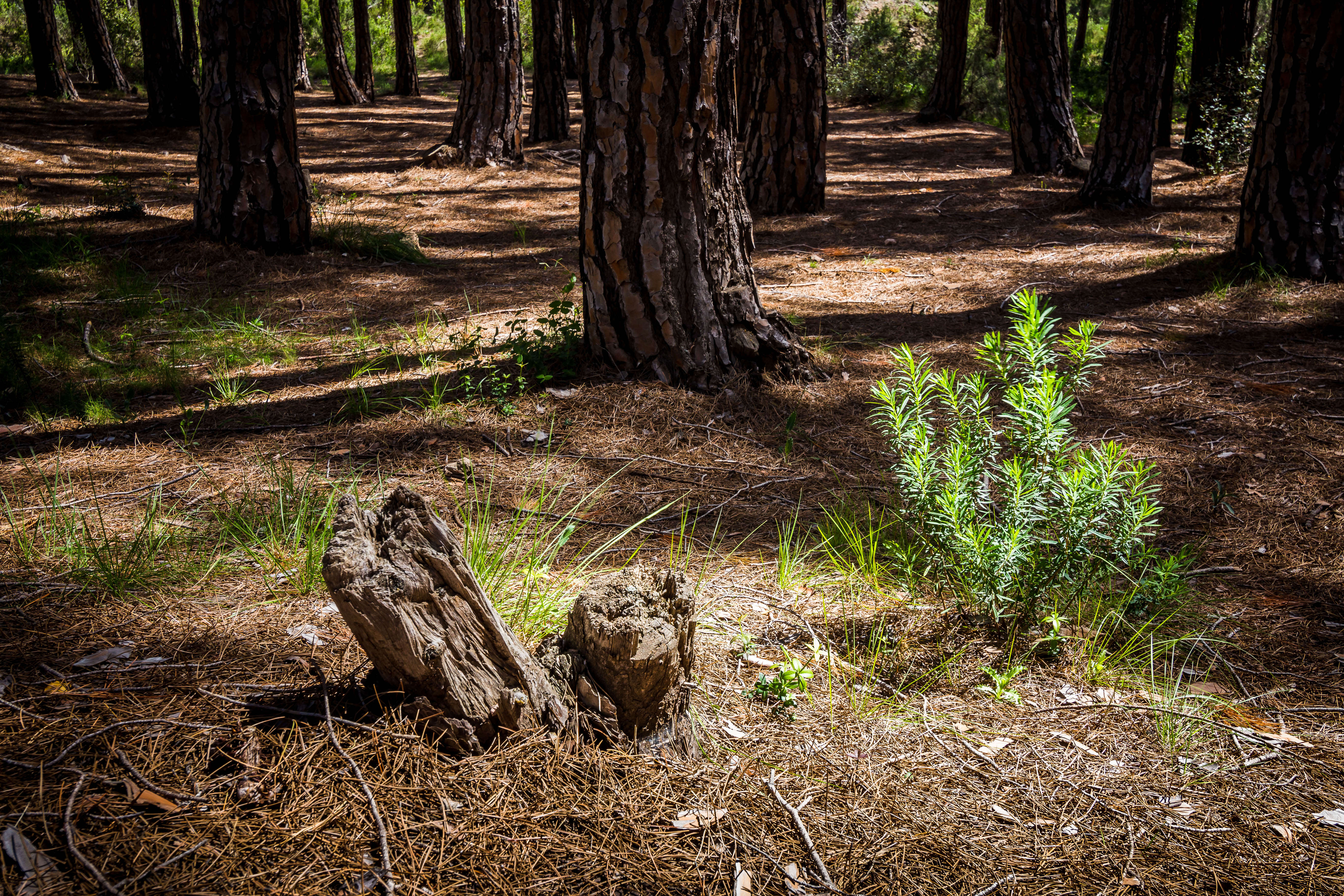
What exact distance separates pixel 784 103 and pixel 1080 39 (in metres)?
24.0

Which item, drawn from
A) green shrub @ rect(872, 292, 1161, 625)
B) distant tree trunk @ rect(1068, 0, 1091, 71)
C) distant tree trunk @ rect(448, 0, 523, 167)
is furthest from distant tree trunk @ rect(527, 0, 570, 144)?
distant tree trunk @ rect(1068, 0, 1091, 71)

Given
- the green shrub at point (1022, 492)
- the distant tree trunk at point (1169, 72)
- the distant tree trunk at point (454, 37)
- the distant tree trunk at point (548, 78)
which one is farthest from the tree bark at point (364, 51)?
the green shrub at point (1022, 492)

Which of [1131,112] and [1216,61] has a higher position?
[1216,61]

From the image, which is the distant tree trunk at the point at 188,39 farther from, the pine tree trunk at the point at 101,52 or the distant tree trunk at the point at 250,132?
the distant tree trunk at the point at 250,132

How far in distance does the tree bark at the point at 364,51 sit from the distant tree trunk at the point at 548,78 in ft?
22.9

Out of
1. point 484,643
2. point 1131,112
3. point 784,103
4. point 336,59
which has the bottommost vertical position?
point 484,643

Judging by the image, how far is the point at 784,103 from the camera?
7793 millimetres

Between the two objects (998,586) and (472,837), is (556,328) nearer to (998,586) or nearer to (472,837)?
(998,586)

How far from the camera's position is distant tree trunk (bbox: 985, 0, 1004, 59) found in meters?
18.5

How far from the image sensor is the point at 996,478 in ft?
8.04

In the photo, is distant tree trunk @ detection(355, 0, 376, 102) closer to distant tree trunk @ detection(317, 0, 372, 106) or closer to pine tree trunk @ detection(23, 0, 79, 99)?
distant tree trunk @ detection(317, 0, 372, 106)

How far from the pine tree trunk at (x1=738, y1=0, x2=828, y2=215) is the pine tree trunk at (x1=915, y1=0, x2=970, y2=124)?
707 centimetres

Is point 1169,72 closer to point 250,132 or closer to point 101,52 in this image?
point 250,132

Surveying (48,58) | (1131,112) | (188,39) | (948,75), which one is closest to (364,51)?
(48,58)
